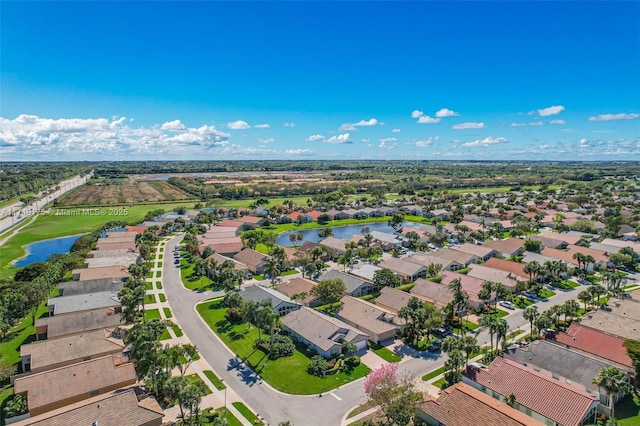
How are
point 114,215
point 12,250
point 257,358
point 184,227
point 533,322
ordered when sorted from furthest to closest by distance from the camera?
point 114,215 → point 184,227 → point 12,250 → point 533,322 → point 257,358

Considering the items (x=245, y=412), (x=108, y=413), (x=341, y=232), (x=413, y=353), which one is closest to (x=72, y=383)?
(x=108, y=413)

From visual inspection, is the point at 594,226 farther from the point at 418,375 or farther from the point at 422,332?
the point at 418,375

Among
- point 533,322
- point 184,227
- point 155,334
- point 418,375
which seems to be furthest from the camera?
point 184,227

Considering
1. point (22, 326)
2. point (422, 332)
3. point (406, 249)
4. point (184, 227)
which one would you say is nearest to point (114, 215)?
point (184, 227)

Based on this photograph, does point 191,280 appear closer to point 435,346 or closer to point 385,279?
point 385,279

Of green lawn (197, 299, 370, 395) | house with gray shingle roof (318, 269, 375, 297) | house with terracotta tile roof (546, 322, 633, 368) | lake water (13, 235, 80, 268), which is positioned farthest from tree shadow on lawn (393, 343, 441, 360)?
lake water (13, 235, 80, 268)

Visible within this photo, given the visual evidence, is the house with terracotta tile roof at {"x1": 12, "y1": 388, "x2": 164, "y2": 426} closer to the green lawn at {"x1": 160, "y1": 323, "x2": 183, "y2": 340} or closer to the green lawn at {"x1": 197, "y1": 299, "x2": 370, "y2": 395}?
the green lawn at {"x1": 197, "y1": 299, "x2": 370, "y2": 395}

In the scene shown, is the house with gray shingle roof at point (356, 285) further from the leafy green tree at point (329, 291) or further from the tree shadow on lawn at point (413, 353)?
the tree shadow on lawn at point (413, 353)
